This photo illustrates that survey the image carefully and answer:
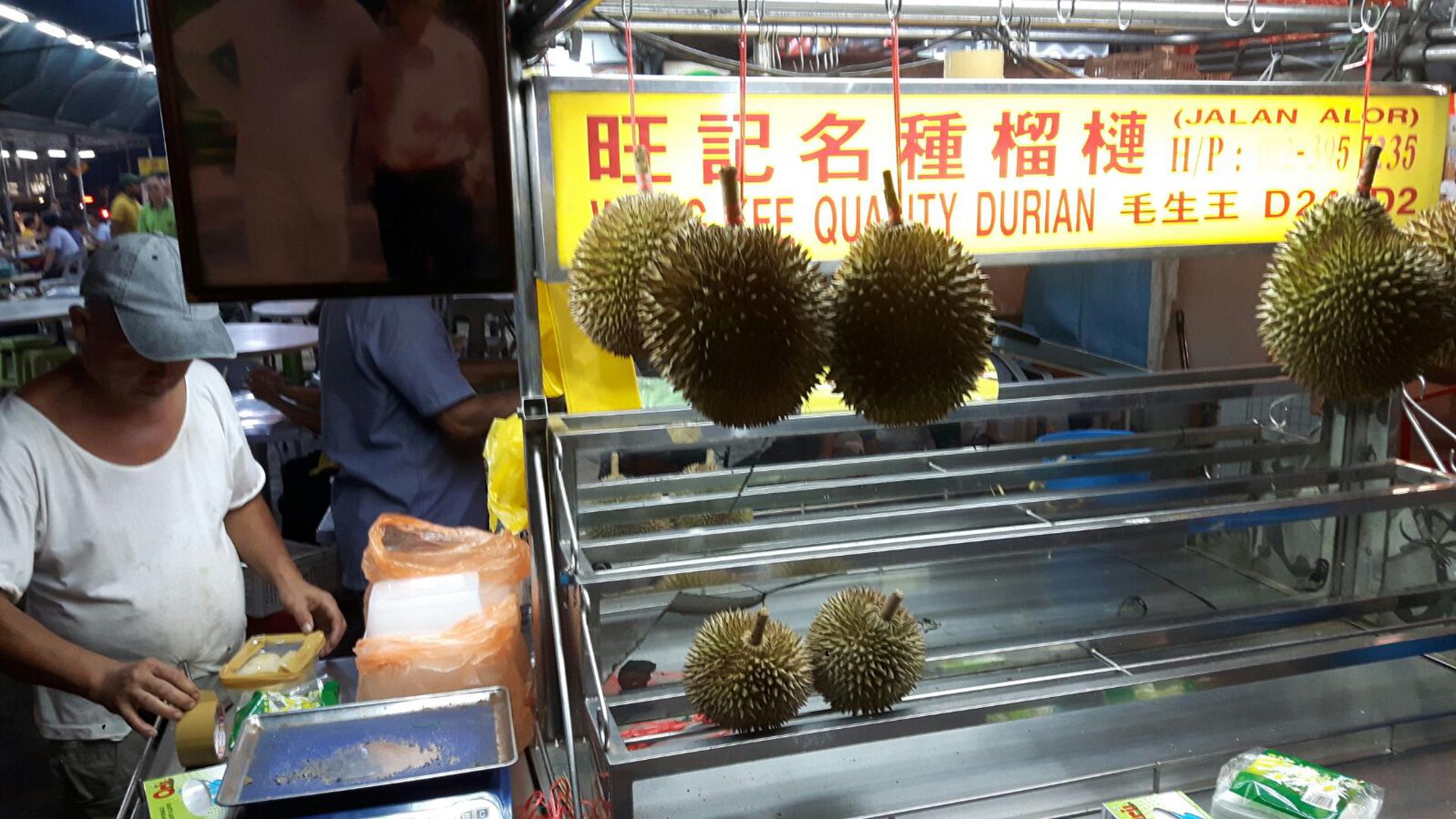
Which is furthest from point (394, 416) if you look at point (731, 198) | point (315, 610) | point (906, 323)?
point (906, 323)

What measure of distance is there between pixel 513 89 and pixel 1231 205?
1.36m

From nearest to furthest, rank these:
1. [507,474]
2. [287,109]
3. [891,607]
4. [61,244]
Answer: [287,109], [891,607], [507,474], [61,244]

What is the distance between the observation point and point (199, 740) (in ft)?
4.78

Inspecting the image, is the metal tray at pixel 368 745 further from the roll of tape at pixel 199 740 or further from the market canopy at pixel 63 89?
the market canopy at pixel 63 89

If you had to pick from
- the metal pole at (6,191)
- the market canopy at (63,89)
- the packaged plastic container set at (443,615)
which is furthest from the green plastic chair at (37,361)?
the packaged plastic container set at (443,615)

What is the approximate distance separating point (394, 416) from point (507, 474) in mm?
980

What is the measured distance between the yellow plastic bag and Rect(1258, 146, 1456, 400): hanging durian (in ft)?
4.01

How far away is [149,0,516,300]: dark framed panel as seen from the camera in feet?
3.14

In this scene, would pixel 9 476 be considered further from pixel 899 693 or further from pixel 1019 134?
pixel 1019 134

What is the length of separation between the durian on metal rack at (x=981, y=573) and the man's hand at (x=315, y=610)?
0.67 metres

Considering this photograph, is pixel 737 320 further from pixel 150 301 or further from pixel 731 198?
pixel 150 301

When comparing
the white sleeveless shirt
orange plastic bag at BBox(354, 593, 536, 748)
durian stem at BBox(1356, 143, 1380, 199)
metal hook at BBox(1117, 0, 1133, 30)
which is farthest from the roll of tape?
metal hook at BBox(1117, 0, 1133, 30)

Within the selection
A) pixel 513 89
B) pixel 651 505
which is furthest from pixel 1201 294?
pixel 513 89

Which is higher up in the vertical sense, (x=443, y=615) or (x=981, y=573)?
(x=443, y=615)
